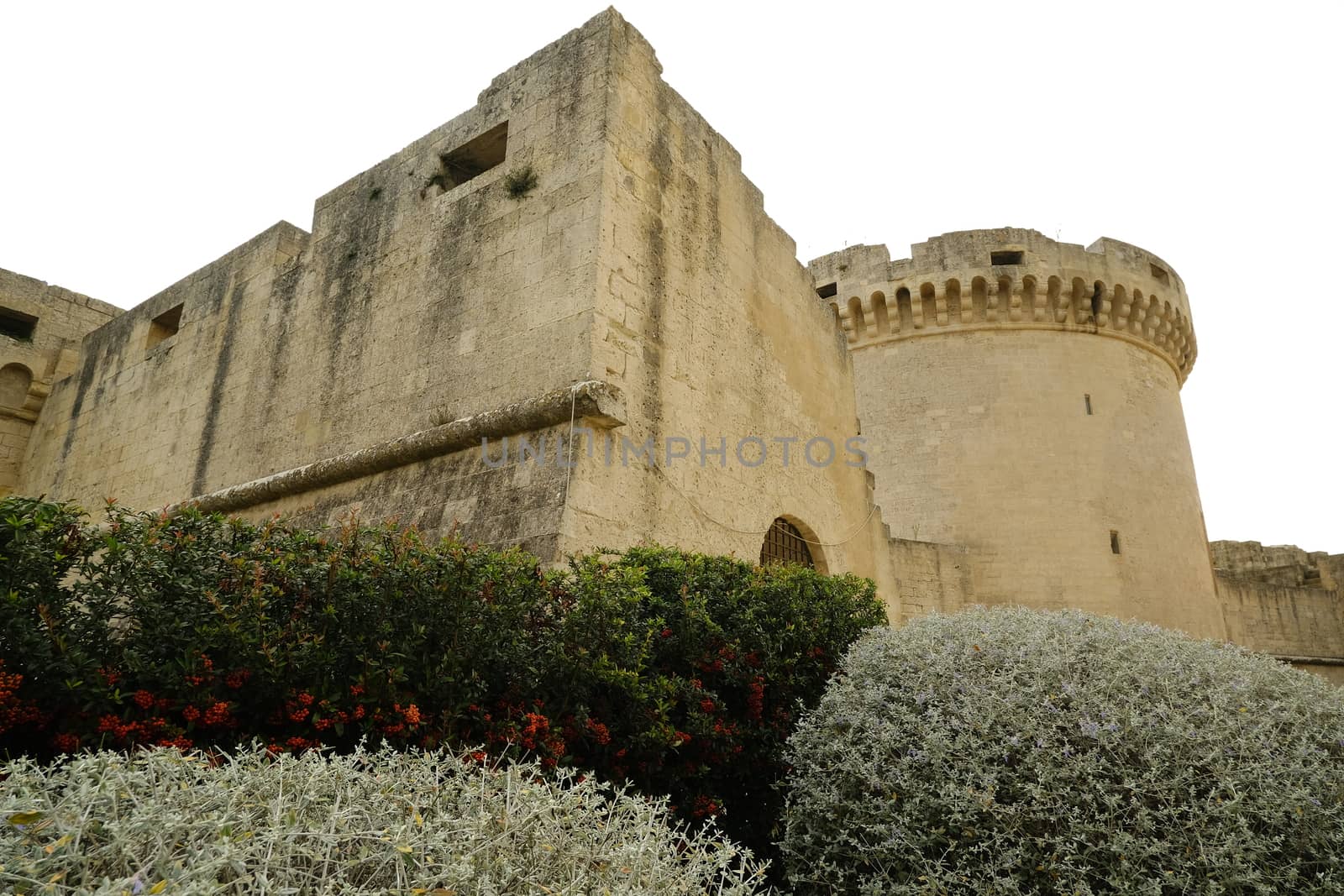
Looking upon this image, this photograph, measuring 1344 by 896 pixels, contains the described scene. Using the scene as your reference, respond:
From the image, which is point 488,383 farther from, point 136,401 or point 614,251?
point 136,401

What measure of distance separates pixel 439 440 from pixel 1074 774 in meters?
4.29

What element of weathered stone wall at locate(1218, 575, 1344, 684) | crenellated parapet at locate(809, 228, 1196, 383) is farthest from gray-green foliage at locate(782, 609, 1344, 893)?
weathered stone wall at locate(1218, 575, 1344, 684)

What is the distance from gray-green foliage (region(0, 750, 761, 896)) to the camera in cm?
134

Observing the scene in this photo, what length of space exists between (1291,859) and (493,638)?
2.65 meters

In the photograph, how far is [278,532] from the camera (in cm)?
313

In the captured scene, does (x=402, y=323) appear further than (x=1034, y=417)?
No

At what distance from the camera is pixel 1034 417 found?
43.3 feet

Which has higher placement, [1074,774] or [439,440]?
Answer: [439,440]

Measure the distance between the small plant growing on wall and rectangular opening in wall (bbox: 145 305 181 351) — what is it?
5.77 m

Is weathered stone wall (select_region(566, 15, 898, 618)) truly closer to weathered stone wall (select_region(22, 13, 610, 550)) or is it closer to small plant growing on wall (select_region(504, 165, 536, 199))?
weathered stone wall (select_region(22, 13, 610, 550))

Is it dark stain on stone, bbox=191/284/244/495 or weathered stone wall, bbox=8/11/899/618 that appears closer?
weathered stone wall, bbox=8/11/899/618

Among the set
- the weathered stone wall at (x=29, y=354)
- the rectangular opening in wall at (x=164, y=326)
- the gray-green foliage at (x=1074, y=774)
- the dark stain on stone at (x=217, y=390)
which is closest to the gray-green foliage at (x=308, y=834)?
the gray-green foliage at (x=1074, y=774)

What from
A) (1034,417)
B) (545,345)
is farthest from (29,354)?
(1034,417)

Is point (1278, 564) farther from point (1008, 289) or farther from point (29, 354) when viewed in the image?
point (29, 354)
